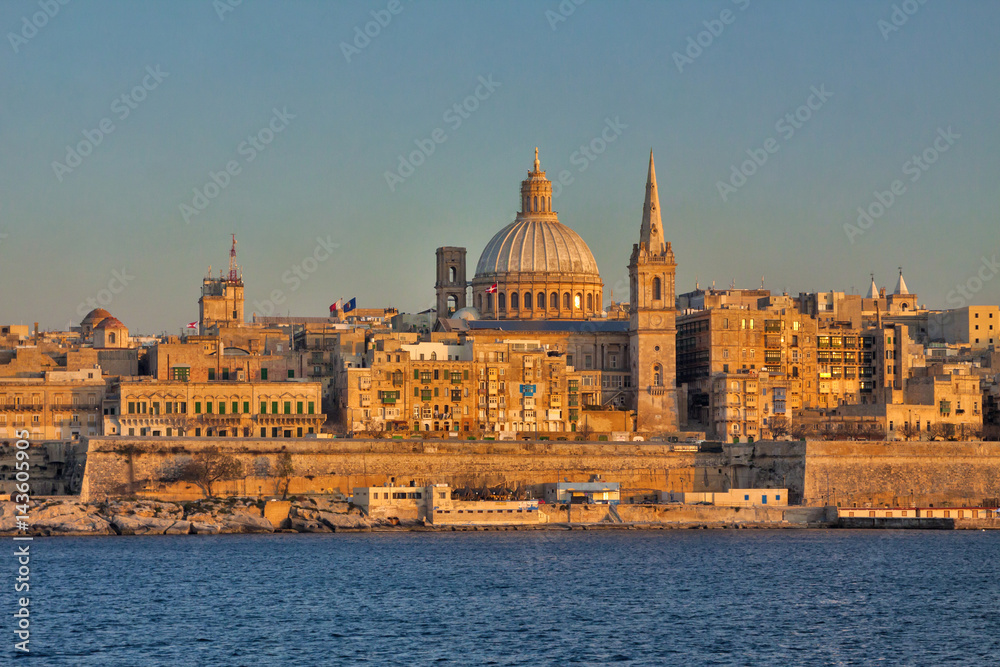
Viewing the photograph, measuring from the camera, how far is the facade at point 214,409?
84.6 meters

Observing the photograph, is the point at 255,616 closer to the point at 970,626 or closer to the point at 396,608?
the point at 396,608

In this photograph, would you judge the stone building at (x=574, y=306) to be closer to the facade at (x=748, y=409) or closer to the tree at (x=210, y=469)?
the facade at (x=748, y=409)

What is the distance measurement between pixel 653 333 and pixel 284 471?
881 inches

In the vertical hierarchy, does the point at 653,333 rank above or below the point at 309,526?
above

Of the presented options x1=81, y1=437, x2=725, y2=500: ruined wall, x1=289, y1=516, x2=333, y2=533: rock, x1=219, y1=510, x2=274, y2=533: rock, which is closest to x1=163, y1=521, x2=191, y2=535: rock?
x1=219, y1=510, x2=274, y2=533: rock

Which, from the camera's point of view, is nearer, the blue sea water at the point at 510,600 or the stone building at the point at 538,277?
the blue sea water at the point at 510,600

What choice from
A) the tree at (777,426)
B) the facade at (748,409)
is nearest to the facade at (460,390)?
the facade at (748,409)

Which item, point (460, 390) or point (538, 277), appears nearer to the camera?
point (460, 390)

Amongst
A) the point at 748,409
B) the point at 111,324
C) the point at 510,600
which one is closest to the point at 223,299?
the point at 111,324

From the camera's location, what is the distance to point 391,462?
8212cm

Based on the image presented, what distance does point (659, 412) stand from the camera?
9344cm

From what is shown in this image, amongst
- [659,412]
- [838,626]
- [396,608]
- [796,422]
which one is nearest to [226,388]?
[659,412]

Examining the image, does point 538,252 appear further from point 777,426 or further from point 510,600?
point 510,600

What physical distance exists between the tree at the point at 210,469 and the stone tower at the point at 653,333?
21.5 metres
